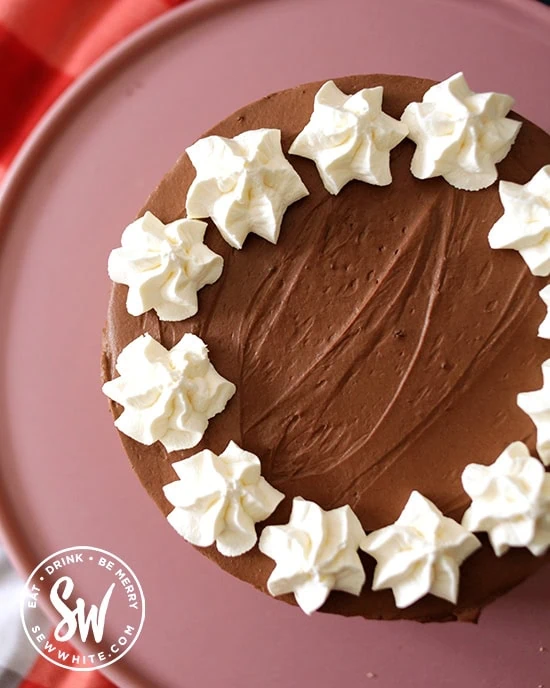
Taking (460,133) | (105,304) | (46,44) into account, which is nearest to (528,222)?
(460,133)

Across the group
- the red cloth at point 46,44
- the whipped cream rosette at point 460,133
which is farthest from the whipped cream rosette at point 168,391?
the red cloth at point 46,44

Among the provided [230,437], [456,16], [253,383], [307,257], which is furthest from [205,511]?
[456,16]

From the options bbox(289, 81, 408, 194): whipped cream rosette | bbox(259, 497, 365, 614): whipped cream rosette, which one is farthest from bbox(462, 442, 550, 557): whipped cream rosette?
bbox(289, 81, 408, 194): whipped cream rosette

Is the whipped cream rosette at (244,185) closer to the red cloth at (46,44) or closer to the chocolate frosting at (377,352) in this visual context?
the chocolate frosting at (377,352)

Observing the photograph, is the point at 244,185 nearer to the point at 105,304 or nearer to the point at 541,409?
the point at 105,304

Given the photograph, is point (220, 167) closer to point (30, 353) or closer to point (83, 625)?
point (30, 353)

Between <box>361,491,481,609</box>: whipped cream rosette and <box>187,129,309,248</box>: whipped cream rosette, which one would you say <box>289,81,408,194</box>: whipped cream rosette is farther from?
<box>361,491,481,609</box>: whipped cream rosette
